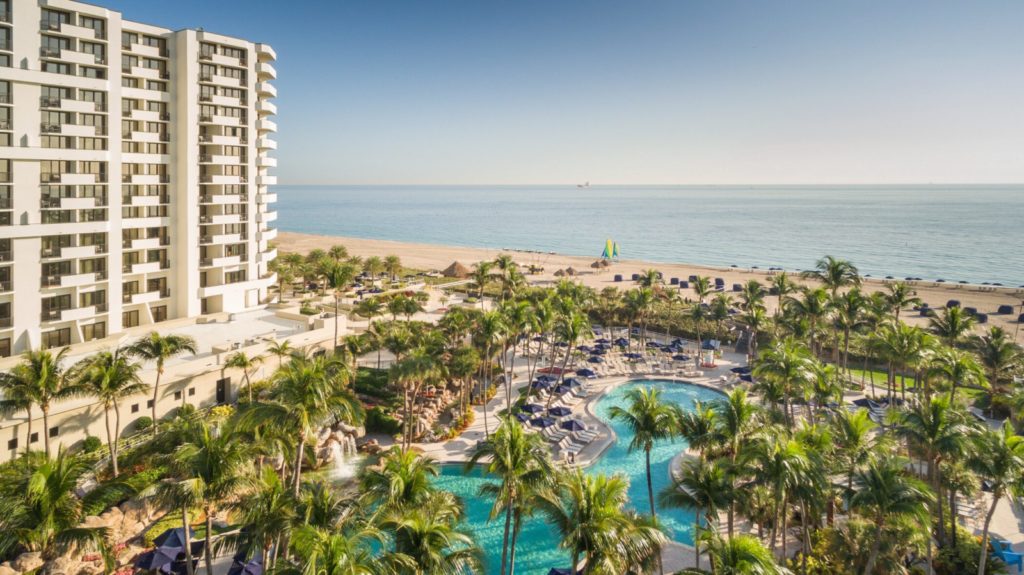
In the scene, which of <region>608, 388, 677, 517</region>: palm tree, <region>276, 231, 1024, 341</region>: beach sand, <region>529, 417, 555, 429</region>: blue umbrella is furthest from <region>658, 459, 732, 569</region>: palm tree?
<region>276, 231, 1024, 341</region>: beach sand

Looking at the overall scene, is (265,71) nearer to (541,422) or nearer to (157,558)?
(541,422)

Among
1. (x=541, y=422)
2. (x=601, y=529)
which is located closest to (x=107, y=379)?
(x=541, y=422)

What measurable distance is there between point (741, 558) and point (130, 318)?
147ft

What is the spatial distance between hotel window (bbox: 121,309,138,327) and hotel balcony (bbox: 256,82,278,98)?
2168cm

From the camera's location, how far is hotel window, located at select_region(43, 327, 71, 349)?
36688 millimetres

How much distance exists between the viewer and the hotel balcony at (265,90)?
171 feet

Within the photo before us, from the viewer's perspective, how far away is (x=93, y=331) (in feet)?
129

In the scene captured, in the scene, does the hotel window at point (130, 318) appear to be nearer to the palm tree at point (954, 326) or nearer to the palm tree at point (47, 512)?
the palm tree at point (47, 512)

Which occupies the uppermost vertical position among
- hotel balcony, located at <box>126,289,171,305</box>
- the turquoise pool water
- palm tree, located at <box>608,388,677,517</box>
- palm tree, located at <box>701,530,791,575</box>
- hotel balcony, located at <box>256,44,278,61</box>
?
hotel balcony, located at <box>256,44,278,61</box>

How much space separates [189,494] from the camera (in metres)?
15.6

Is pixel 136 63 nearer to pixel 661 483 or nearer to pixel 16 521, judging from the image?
pixel 16 521

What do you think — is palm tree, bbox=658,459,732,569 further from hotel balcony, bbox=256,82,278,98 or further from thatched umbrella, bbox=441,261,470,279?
thatched umbrella, bbox=441,261,470,279

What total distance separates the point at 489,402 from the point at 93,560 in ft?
75.1

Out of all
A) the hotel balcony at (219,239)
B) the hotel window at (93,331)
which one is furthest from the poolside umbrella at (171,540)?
the hotel balcony at (219,239)
